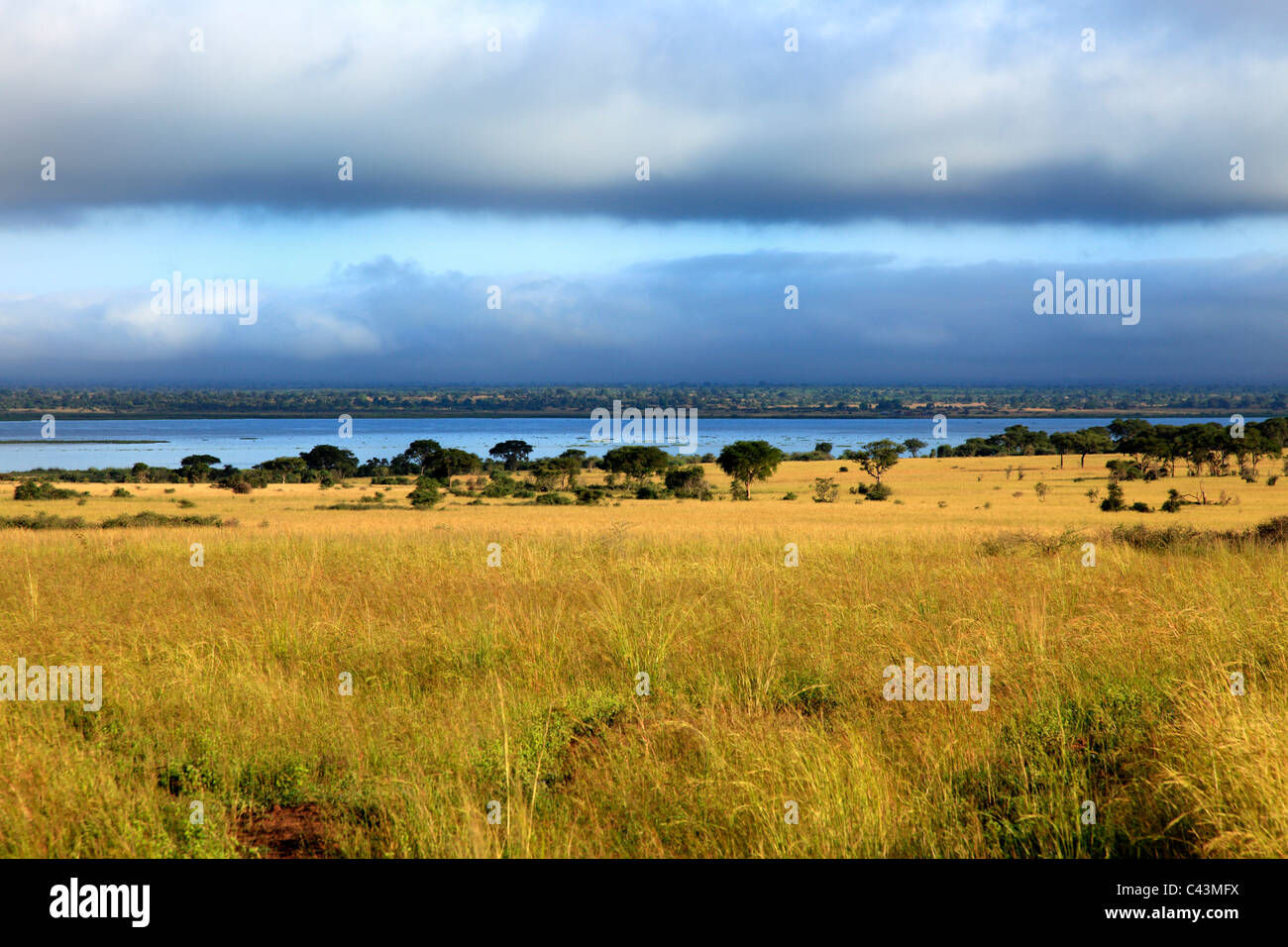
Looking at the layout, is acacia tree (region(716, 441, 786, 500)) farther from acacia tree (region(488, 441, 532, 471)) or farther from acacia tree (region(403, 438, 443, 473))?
acacia tree (region(403, 438, 443, 473))

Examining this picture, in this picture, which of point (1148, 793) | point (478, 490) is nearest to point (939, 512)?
point (478, 490)

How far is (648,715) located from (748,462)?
7492 centimetres

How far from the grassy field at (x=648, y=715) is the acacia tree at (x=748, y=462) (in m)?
68.6

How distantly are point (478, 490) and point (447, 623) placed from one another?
73168 millimetres

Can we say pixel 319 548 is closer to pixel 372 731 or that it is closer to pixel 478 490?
pixel 372 731

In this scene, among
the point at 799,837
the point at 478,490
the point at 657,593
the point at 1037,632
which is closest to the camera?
the point at 799,837

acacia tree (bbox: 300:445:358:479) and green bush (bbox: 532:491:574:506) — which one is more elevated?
acacia tree (bbox: 300:445:358:479)

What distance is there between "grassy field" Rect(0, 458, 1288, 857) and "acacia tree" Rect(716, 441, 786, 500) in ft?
225

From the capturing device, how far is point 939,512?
52.0m

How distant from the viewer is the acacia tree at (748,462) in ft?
263

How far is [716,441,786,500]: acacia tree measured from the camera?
8031cm

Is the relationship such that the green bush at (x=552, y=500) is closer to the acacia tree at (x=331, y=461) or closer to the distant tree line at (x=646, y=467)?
the distant tree line at (x=646, y=467)

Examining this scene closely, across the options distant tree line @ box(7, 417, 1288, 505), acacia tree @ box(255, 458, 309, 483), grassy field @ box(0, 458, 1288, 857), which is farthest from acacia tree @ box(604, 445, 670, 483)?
grassy field @ box(0, 458, 1288, 857)

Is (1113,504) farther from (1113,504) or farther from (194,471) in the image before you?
(194,471)
